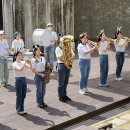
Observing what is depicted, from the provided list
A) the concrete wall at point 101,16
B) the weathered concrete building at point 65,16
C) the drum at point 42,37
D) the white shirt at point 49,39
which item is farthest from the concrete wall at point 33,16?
the concrete wall at point 101,16

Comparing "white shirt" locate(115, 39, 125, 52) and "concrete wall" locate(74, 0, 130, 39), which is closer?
"white shirt" locate(115, 39, 125, 52)

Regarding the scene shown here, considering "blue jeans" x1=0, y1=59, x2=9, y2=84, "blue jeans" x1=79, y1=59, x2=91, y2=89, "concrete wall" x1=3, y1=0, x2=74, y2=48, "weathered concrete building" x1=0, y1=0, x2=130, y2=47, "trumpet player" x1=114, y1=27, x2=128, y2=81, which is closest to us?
"blue jeans" x1=79, y1=59, x2=91, y2=89

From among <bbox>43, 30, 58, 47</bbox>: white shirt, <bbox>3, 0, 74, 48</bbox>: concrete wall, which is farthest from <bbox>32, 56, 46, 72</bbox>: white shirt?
<bbox>3, 0, 74, 48</bbox>: concrete wall

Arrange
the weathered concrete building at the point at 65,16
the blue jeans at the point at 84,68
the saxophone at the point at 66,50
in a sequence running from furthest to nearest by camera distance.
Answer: the weathered concrete building at the point at 65,16 < the blue jeans at the point at 84,68 < the saxophone at the point at 66,50

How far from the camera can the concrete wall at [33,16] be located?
18.6 metres

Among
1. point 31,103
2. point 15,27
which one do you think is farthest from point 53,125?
Answer: point 15,27

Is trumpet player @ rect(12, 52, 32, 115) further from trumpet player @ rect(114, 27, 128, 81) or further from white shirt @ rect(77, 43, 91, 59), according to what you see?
trumpet player @ rect(114, 27, 128, 81)

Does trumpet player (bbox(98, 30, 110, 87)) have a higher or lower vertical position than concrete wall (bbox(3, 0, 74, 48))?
lower

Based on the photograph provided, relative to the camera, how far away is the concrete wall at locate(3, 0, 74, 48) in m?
18.6

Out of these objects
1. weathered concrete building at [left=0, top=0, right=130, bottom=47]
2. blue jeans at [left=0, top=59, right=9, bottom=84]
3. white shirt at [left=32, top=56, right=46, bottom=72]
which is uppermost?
weathered concrete building at [left=0, top=0, right=130, bottom=47]

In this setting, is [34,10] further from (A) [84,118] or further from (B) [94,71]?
(A) [84,118]

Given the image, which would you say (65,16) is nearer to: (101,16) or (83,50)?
(101,16)

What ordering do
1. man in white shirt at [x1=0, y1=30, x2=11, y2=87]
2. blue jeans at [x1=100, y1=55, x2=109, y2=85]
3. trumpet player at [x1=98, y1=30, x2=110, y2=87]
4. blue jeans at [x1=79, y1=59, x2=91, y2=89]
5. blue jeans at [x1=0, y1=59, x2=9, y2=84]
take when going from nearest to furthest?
1. blue jeans at [x1=79, y1=59, x2=91, y2=89]
2. trumpet player at [x1=98, y1=30, x2=110, y2=87]
3. blue jeans at [x1=100, y1=55, x2=109, y2=85]
4. man in white shirt at [x1=0, y1=30, x2=11, y2=87]
5. blue jeans at [x1=0, y1=59, x2=9, y2=84]

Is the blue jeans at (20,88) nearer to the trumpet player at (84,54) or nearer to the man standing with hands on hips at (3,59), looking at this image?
the trumpet player at (84,54)
